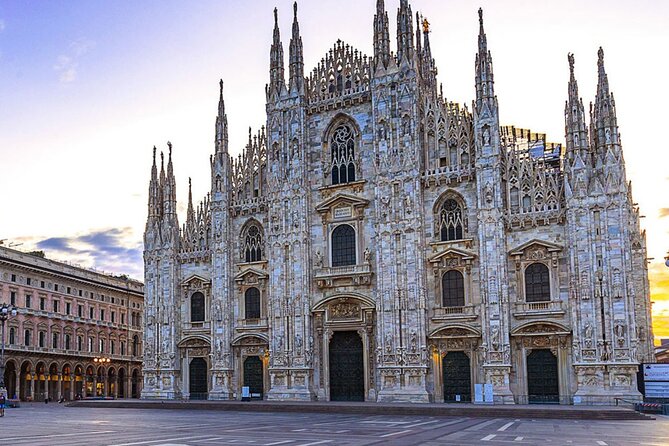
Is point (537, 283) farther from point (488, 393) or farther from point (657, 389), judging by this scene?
point (657, 389)

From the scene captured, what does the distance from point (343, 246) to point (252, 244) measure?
24.0 ft

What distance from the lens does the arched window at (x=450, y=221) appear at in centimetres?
4678

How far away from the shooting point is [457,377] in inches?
1795

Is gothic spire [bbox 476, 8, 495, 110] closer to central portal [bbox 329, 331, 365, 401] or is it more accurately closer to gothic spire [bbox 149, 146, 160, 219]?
central portal [bbox 329, 331, 365, 401]

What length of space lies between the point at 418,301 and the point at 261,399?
43.1ft

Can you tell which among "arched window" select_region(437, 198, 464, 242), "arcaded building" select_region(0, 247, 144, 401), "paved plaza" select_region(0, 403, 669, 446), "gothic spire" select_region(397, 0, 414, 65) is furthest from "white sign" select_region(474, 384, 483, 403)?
"arcaded building" select_region(0, 247, 144, 401)

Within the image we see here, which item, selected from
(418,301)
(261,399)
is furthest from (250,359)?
(418,301)

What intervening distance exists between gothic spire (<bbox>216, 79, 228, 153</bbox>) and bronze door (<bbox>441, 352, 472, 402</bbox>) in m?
22.1

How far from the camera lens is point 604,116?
143 ft

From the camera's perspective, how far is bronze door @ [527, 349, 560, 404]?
43.0 meters

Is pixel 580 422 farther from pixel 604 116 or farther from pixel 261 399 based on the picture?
pixel 261 399

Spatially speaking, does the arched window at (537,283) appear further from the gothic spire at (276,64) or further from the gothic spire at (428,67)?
the gothic spire at (276,64)

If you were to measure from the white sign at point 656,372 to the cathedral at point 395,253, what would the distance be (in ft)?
3.50

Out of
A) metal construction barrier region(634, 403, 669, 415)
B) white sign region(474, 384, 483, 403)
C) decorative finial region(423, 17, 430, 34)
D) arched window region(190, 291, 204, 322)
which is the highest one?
decorative finial region(423, 17, 430, 34)
